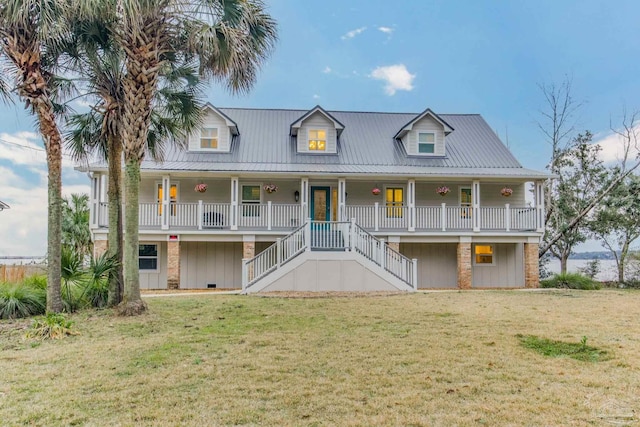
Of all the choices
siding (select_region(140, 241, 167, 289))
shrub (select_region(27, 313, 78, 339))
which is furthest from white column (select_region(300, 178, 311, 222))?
shrub (select_region(27, 313, 78, 339))

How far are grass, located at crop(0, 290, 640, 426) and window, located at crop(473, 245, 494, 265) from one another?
Answer: 8911 millimetres

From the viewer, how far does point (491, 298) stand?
40.9 ft

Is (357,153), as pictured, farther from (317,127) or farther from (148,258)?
(148,258)

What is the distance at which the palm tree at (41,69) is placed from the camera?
8.22m

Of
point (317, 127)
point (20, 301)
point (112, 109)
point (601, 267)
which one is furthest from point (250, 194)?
point (601, 267)

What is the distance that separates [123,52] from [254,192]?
29.2 feet

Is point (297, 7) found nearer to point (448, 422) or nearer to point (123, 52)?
point (123, 52)

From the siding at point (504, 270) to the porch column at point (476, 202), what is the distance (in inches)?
94.6

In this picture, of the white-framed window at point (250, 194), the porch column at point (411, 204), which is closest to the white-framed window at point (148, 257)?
the white-framed window at point (250, 194)

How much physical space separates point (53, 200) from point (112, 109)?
2655 millimetres

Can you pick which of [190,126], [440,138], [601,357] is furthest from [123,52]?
[440,138]

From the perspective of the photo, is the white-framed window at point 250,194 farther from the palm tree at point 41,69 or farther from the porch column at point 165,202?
the palm tree at point 41,69

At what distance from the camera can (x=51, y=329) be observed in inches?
287

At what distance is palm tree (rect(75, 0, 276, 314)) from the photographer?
9055 mm
